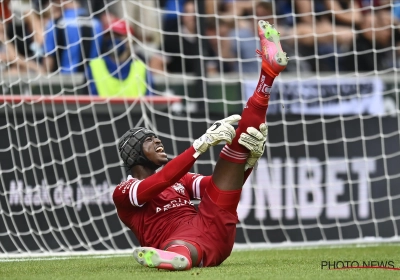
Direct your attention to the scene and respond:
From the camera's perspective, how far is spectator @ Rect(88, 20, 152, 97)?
8898mm

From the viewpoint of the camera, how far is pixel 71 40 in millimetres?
9094

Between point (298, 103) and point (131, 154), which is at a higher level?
point (131, 154)

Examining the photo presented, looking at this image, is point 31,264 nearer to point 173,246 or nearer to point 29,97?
point 173,246

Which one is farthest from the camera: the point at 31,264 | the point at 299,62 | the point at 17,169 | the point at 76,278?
the point at 299,62

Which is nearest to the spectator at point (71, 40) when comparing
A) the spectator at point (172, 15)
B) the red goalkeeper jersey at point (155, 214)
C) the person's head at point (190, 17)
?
the spectator at point (172, 15)

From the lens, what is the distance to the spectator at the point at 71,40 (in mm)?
8992

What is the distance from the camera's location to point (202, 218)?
17.7 ft

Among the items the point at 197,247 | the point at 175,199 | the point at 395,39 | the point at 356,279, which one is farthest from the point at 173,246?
the point at 395,39

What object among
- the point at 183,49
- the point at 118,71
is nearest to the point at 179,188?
the point at 118,71

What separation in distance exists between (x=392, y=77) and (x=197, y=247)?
4.79m

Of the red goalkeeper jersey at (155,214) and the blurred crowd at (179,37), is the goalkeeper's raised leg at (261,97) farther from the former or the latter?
the blurred crowd at (179,37)

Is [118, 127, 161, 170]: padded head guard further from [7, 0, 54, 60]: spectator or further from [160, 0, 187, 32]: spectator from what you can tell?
[160, 0, 187, 32]: spectator

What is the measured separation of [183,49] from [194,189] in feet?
13.2

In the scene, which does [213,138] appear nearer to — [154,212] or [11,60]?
[154,212]
